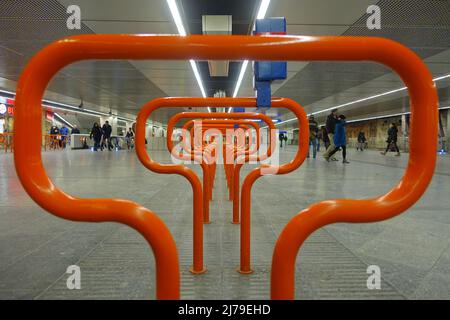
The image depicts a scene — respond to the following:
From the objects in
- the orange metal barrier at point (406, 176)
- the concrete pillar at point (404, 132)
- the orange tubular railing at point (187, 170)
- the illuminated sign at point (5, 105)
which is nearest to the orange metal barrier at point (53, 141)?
the illuminated sign at point (5, 105)

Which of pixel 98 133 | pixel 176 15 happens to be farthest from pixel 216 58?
pixel 98 133

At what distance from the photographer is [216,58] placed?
76 centimetres

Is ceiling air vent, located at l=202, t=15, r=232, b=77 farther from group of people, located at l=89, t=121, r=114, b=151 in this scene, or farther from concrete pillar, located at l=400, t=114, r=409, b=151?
concrete pillar, located at l=400, t=114, r=409, b=151

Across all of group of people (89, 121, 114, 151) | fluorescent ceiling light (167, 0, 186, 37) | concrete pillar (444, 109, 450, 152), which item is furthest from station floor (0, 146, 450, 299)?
concrete pillar (444, 109, 450, 152)

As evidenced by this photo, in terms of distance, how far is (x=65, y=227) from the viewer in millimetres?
2609

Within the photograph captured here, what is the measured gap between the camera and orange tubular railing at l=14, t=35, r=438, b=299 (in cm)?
73

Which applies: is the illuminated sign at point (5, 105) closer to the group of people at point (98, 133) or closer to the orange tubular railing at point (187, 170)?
the group of people at point (98, 133)

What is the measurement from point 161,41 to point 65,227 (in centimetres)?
233

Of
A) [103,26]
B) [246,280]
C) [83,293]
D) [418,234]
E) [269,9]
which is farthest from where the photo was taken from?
[103,26]

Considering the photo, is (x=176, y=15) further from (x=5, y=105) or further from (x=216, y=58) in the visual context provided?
(x=5, y=105)

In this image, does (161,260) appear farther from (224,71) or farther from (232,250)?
(224,71)

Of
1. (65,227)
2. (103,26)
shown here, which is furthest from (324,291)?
(103,26)
